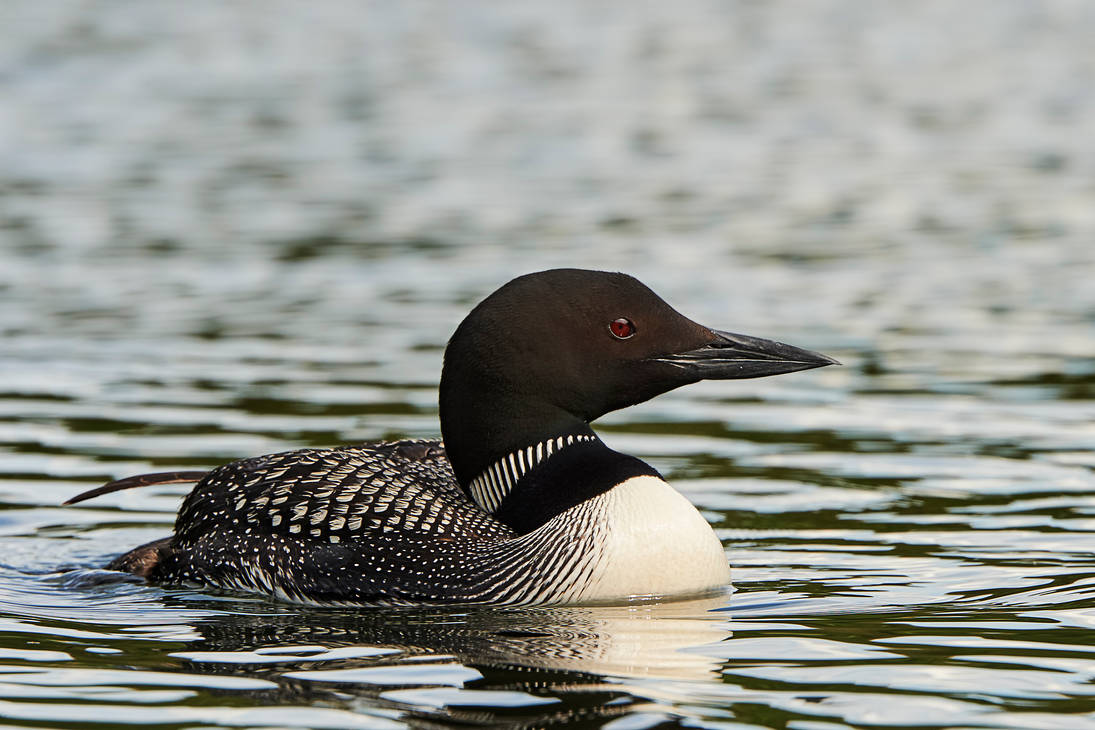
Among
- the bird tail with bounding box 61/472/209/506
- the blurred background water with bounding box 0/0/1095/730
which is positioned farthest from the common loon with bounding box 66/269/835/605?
the bird tail with bounding box 61/472/209/506

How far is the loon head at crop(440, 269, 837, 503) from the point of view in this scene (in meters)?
5.27

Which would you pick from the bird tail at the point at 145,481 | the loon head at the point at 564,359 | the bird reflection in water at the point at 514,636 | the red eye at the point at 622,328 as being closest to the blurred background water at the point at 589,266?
the bird reflection in water at the point at 514,636

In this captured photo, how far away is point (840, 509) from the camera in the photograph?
641 cm

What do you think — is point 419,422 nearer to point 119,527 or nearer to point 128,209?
point 119,527

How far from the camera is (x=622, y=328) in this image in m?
5.35

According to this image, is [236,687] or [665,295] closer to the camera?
[236,687]

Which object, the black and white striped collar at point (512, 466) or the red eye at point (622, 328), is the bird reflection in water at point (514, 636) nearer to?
the black and white striped collar at point (512, 466)

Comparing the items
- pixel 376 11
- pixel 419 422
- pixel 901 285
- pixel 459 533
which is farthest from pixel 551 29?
pixel 459 533

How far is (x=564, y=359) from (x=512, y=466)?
1.09ft

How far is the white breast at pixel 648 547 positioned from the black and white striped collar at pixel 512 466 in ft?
0.78

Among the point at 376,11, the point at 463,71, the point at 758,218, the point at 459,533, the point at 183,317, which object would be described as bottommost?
the point at 459,533

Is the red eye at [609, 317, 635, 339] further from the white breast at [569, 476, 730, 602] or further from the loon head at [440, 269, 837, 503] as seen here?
the white breast at [569, 476, 730, 602]

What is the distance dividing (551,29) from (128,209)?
11.8m

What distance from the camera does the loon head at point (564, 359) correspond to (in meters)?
5.27
